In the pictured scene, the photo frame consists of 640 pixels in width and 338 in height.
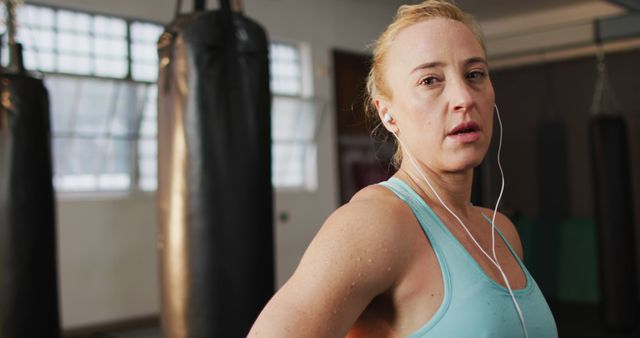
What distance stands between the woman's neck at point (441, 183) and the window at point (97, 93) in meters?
4.43

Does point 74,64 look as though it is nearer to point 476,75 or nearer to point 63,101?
point 63,101

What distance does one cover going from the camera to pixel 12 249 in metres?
2.86

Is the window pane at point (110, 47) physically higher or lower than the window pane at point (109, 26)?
lower

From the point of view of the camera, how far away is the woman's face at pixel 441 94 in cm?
94

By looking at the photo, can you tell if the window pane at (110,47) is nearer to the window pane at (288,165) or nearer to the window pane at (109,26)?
the window pane at (109,26)

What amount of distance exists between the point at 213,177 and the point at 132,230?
353cm

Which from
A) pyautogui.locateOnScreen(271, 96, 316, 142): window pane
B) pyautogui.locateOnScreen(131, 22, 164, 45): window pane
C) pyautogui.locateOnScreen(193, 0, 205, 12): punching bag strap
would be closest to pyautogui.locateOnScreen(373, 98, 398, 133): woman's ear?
pyautogui.locateOnScreen(193, 0, 205, 12): punching bag strap

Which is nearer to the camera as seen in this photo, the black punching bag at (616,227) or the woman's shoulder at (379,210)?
the woman's shoulder at (379,210)

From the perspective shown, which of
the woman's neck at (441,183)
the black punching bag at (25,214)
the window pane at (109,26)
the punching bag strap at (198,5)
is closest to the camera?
the woman's neck at (441,183)

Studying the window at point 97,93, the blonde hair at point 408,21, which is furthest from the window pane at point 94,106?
the blonde hair at point 408,21

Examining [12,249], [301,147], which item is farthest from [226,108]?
[301,147]

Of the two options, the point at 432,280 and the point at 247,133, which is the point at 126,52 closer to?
the point at 247,133

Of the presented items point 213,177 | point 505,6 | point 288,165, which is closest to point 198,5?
point 213,177

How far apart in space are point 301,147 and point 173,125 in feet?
15.3
